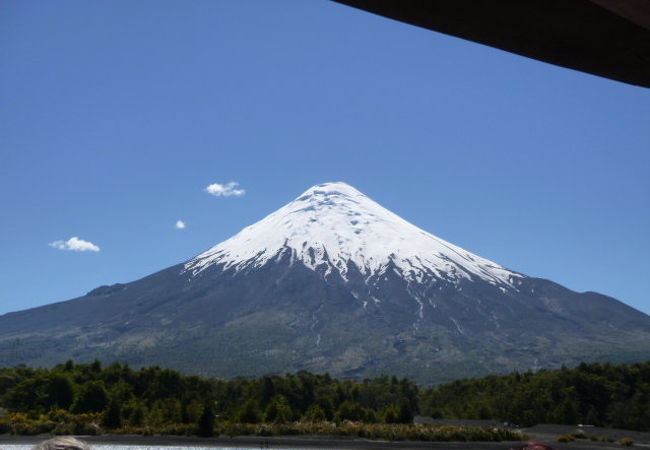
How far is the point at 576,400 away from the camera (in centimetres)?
7425

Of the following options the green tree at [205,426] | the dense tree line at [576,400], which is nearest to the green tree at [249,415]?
the green tree at [205,426]

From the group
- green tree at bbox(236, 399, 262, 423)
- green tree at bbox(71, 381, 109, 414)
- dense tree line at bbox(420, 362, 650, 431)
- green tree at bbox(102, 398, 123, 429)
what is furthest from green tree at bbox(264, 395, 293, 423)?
dense tree line at bbox(420, 362, 650, 431)

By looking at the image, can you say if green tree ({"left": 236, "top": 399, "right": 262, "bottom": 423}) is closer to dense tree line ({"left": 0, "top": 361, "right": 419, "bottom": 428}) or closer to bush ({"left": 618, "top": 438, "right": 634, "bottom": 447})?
dense tree line ({"left": 0, "top": 361, "right": 419, "bottom": 428})

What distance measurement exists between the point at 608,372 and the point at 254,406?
45383 millimetres

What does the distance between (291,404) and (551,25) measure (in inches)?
3265

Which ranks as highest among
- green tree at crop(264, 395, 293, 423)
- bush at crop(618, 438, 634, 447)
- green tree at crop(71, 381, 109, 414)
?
green tree at crop(71, 381, 109, 414)

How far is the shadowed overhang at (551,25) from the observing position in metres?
2.58

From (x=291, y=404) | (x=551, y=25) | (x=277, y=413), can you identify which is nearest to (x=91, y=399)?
(x=277, y=413)

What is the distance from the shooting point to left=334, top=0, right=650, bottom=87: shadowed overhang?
2.58 meters

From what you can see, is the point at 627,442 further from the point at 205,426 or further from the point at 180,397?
the point at 180,397

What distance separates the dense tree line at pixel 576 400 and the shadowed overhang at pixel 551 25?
74546 mm

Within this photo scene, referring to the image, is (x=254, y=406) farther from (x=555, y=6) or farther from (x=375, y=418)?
(x=555, y=6)

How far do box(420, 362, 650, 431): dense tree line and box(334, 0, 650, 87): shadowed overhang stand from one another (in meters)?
74.5

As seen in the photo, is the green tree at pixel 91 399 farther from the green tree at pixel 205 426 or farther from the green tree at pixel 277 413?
the green tree at pixel 277 413
